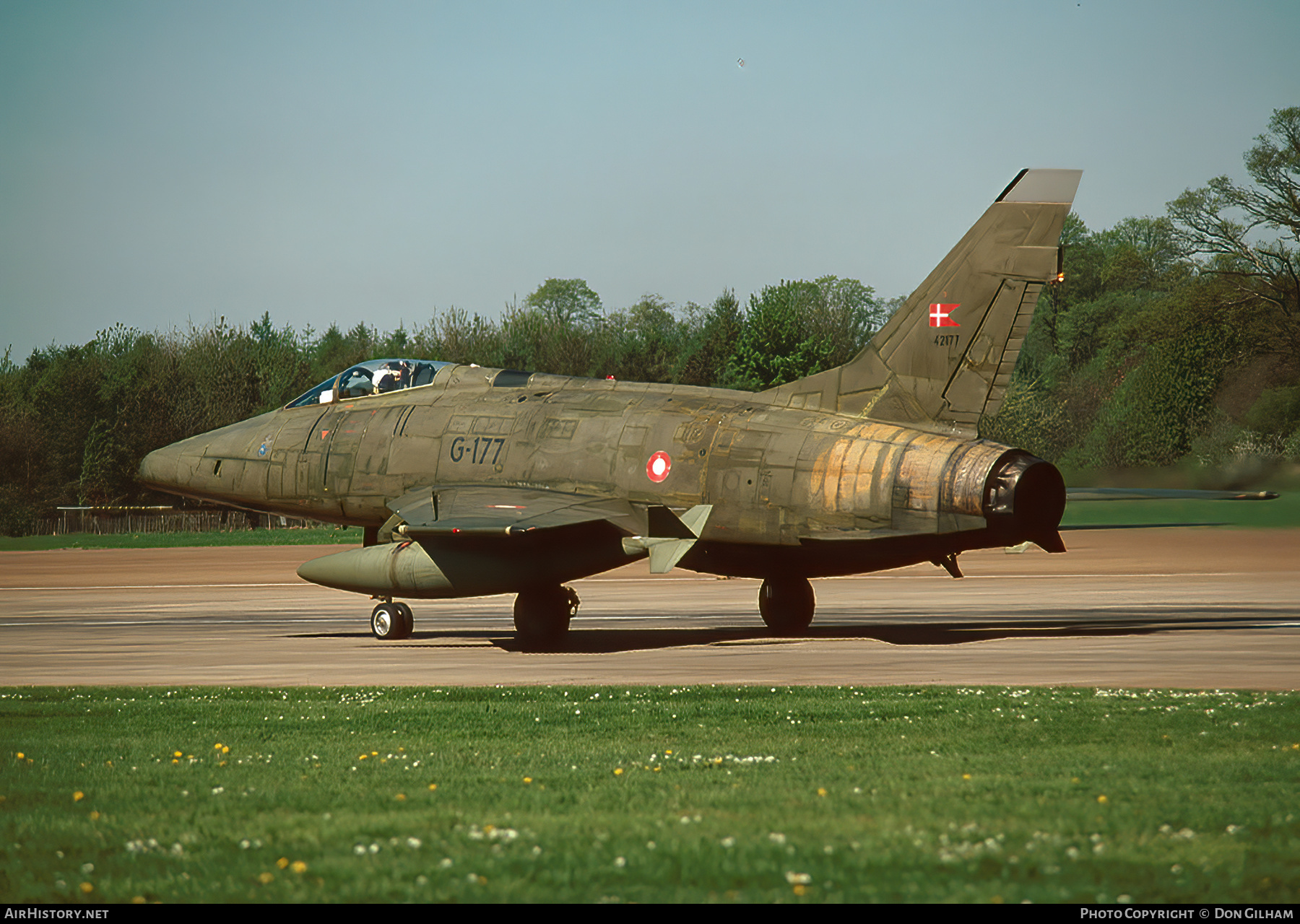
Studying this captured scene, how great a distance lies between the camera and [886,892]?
620cm

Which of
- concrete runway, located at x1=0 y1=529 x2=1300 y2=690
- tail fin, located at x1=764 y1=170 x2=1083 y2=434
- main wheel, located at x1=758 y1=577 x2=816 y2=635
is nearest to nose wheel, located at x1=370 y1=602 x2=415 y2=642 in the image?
concrete runway, located at x1=0 y1=529 x2=1300 y2=690

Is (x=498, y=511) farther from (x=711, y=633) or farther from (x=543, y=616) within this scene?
(x=711, y=633)

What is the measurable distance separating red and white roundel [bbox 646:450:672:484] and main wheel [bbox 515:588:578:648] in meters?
2.45

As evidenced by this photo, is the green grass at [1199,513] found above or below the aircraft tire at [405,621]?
above

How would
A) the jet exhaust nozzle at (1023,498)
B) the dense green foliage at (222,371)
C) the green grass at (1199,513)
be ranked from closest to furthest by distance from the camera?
the jet exhaust nozzle at (1023,498)
the green grass at (1199,513)
the dense green foliage at (222,371)

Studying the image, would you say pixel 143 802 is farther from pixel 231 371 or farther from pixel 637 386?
pixel 231 371

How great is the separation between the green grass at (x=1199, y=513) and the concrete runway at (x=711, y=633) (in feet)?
4.18

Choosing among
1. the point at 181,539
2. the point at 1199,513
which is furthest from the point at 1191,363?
the point at 181,539

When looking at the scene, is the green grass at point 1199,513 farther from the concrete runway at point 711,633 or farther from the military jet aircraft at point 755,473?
the military jet aircraft at point 755,473

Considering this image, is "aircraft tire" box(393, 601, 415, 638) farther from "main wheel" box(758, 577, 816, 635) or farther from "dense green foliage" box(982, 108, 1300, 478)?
"dense green foliage" box(982, 108, 1300, 478)

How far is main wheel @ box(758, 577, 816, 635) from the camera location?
22.6 metres

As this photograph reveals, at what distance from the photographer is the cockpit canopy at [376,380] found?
24.4 meters

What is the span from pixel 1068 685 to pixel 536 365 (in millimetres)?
81989

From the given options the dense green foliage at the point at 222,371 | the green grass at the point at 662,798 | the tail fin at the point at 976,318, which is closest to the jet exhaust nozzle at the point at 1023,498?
the tail fin at the point at 976,318
